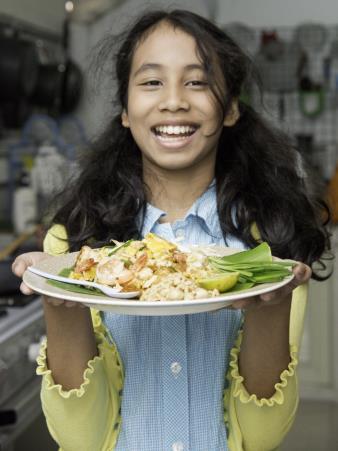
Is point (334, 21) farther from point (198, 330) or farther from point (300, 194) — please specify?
point (198, 330)

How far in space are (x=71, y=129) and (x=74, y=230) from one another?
8.49ft

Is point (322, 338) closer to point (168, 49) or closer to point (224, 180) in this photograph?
point (224, 180)

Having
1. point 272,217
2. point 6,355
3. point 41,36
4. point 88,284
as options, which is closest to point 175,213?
point 272,217

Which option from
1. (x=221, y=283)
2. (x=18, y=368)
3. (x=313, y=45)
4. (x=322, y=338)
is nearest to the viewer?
(x=221, y=283)

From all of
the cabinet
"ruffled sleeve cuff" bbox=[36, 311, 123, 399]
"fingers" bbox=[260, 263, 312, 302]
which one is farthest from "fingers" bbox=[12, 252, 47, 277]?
the cabinet

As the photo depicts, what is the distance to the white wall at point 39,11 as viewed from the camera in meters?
2.85

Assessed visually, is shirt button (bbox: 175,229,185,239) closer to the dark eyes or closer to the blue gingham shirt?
the blue gingham shirt

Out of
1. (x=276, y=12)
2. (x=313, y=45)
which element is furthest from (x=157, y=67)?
(x=276, y=12)

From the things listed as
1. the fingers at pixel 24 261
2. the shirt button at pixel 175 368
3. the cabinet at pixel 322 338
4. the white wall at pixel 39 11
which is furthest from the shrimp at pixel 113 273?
the cabinet at pixel 322 338

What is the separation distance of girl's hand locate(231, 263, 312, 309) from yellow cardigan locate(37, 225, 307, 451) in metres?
0.16

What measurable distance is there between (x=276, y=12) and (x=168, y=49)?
3.33 metres

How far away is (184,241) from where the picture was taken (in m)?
1.17

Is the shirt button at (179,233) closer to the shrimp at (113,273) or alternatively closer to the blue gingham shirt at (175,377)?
the blue gingham shirt at (175,377)

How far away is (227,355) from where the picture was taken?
112 centimetres
